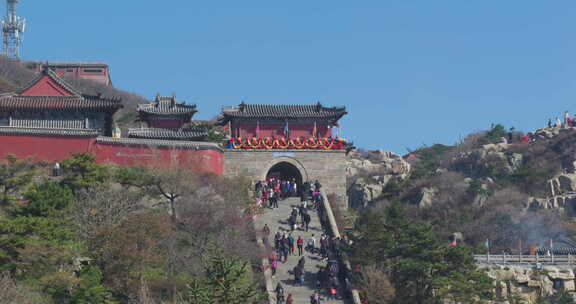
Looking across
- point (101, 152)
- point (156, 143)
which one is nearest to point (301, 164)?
point (156, 143)

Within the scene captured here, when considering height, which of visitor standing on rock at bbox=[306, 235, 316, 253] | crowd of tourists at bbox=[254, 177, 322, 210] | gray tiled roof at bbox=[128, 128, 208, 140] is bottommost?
visitor standing on rock at bbox=[306, 235, 316, 253]

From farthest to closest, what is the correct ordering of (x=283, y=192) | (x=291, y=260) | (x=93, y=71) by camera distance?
1. (x=93, y=71)
2. (x=283, y=192)
3. (x=291, y=260)

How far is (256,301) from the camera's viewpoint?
96.1 feet

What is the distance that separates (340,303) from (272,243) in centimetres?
638

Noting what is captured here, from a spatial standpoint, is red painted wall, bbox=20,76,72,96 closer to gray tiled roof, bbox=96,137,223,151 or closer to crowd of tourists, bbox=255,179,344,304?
gray tiled roof, bbox=96,137,223,151

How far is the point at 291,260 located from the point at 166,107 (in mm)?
17894

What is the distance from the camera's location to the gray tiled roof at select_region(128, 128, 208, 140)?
50906 millimetres

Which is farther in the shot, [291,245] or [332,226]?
[332,226]

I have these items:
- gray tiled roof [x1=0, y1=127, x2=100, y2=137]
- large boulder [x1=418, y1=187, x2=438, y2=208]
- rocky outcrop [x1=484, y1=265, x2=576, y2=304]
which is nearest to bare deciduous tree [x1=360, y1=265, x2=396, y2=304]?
rocky outcrop [x1=484, y1=265, x2=576, y2=304]

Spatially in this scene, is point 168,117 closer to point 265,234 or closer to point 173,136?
point 173,136

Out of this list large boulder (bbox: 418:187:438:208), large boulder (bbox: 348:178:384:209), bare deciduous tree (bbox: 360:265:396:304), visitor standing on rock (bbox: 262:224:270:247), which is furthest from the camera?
large boulder (bbox: 348:178:384:209)

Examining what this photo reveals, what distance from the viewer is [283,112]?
53.1 meters

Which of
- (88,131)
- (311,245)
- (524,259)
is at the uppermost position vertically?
(88,131)

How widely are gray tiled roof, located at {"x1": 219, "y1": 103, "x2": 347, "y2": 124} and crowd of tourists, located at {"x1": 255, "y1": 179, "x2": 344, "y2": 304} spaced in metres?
6.15
